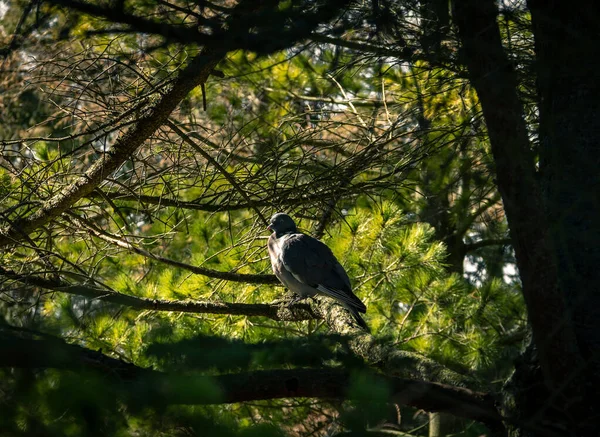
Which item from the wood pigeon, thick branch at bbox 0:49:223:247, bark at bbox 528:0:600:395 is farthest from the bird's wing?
bark at bbox 528:0:600:395

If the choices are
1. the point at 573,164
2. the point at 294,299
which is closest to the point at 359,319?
the point at 294,299

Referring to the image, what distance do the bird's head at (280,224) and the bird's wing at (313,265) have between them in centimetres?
7

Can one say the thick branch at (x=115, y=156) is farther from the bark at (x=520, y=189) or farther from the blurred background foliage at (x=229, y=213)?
the bark at (x=520, y=189)

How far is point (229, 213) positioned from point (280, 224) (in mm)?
538

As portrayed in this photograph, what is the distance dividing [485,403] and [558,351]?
312 mm

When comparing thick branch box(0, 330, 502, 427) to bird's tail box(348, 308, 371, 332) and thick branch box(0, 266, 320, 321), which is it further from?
thick branch box(0, 266, 320, 321)

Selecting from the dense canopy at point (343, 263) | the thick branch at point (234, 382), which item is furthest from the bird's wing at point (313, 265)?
the thick branch at point (234, 382)

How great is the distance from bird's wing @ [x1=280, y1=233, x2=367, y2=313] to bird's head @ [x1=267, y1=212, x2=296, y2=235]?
0.22ft

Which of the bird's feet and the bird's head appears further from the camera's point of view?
the bird's head

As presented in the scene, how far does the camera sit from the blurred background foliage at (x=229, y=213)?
1.34 meters

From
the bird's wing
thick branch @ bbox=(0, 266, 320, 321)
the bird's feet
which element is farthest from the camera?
the bird's wing

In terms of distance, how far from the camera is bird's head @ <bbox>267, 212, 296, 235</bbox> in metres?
3.80

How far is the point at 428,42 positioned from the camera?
221 cm

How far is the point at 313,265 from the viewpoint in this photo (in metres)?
3.69
